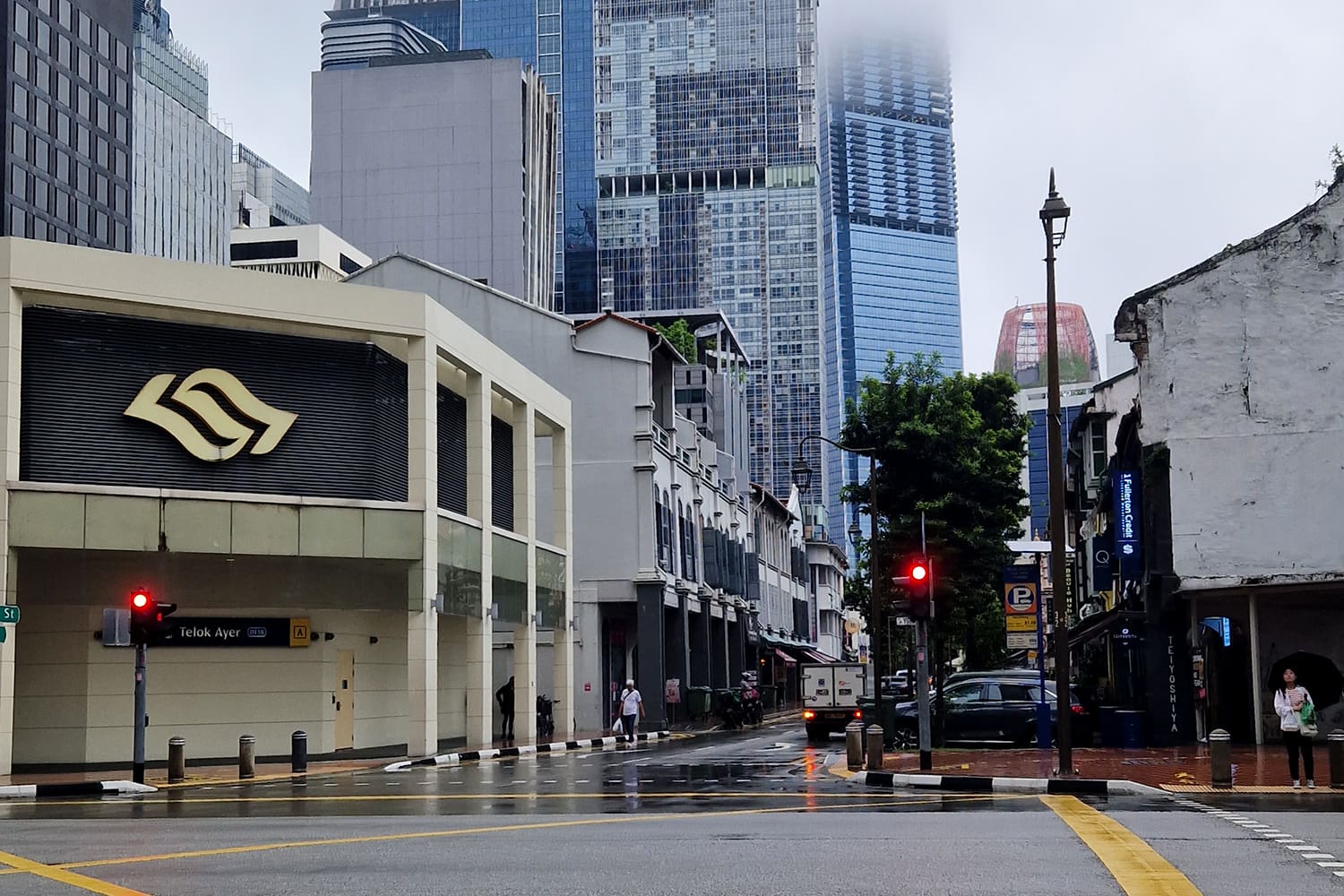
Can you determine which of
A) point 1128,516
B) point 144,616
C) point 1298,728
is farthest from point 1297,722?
point 144,616

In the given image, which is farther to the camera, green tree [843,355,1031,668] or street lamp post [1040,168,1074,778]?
green tree [843,355,1031,668]

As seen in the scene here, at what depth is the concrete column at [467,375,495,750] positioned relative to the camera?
1547 inches

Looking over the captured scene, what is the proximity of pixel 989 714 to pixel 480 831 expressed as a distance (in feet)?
67.4

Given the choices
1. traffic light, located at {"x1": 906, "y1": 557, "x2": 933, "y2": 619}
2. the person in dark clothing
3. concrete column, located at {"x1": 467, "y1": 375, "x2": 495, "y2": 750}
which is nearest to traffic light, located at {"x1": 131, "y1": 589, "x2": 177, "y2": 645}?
traffic light, located at {"x1": 906, "y1": 557, "x2": 933, "y2": 619}

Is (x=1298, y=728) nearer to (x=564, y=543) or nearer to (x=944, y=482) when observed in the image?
(x=944, y=482)

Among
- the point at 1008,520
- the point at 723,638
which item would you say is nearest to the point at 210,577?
the point at 1008,520

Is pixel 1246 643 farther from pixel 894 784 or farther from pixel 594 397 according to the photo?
pixel 594 397

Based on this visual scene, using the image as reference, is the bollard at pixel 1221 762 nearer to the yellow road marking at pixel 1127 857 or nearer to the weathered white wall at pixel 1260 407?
the yellow road marking at pixel 1127 857

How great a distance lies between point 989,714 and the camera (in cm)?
3522

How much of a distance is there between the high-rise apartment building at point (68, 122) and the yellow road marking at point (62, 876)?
89284 millimetres

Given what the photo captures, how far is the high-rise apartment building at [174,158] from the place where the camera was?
146 m

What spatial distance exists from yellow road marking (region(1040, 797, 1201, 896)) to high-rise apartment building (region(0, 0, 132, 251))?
91531mm

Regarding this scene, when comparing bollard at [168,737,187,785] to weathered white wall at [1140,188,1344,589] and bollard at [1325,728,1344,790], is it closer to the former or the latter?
bollard at [1325,728,1344,790]

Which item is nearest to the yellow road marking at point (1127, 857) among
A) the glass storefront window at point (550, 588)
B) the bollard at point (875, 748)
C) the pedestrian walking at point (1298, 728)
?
the pedestrian walking at point (1298, 728)
